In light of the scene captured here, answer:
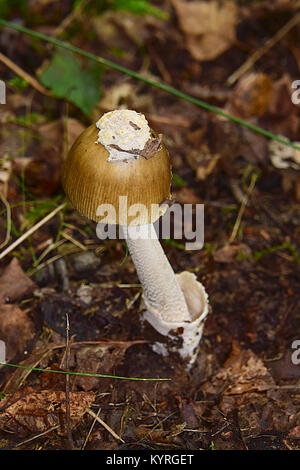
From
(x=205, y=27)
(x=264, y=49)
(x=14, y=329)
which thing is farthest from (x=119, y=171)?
Result: (x=264, y=49)

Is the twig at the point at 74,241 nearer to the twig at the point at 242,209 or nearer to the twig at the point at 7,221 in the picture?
the twig at the point at 7,221

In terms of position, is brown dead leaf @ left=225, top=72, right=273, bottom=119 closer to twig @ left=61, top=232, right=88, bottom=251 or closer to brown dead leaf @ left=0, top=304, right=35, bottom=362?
twig @ left=61, top=232, right=88, bottom=251

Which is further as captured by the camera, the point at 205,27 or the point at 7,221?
the point at 205,27

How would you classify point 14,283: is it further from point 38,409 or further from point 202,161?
point 202,161

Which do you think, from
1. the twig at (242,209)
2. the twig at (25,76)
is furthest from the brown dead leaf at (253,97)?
the twig at (25,76)

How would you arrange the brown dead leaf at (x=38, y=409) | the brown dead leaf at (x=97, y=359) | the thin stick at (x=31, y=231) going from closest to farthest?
the brown dead leaf at (x=38, y=409) → the brown dead leaf at (x=97, y=359) → the thin stick at (x=31, y=231)

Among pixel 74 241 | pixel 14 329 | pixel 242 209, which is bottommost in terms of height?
pixel 14 329

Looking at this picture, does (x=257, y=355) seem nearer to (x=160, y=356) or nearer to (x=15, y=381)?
(x=160, y=356)
